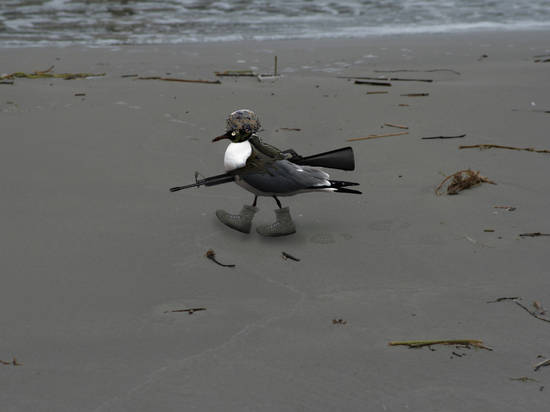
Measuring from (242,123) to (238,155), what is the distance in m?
0.14

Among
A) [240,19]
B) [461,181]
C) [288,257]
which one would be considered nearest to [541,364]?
[288,257]

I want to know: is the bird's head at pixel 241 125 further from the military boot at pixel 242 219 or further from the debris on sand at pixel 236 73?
the debris on sand at pixel 236 73

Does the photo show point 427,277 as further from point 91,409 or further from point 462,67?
point 462,67

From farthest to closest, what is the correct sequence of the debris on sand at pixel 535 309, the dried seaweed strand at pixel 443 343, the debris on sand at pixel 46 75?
the debris on sand at pixel 46 75 < the debris on sand at pixel 535 309 < the dried seaweed strand at pixel 443 343

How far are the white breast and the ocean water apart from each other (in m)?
7.12

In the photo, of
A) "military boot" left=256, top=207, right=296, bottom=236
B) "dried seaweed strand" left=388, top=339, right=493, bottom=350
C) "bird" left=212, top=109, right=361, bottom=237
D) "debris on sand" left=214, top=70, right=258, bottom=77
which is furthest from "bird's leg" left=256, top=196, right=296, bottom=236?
"debris on sand" left=214, top=70, right=258, bottom=77

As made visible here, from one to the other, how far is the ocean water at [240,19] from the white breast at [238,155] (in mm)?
7120

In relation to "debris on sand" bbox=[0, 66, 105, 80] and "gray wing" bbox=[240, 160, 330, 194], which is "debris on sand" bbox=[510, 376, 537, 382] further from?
"debris on sand" bbox=[0, 66, 105, 80]

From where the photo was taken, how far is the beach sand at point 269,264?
1.97m

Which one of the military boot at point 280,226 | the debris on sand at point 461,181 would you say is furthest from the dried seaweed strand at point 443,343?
the debris on sand at point 461,181

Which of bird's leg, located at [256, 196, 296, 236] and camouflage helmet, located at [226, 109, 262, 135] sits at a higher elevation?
camouflage helmet, located at [226, 109, 262, 135]

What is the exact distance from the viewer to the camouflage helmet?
9.07ft

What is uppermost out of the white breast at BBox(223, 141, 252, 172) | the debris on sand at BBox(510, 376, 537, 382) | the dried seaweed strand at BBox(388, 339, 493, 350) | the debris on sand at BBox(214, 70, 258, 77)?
the debris on sand at BBox(214, 70, 258, 77)

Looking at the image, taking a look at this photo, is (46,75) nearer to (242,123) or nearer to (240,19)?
(242,123)
